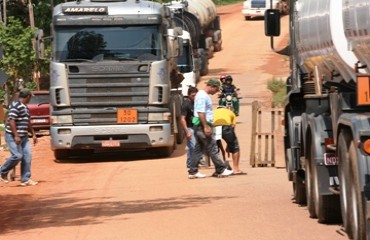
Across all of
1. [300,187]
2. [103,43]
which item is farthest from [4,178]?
[300,187]

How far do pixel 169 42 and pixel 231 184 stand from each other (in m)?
7.15

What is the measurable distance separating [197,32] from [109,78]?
23966 millimetres

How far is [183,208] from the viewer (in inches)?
686

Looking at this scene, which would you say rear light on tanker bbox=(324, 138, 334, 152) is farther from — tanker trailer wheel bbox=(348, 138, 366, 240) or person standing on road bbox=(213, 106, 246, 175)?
person standing on road bbox=(213, 106, 246, 175)

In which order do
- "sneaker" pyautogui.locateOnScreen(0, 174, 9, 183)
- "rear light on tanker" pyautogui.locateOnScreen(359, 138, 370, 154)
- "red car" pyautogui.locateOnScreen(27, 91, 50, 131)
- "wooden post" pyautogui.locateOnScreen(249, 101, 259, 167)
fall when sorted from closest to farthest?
"rear light on tanker" pyautogui.locateOnScreen(359, 138, 370, 154) → "sneaker" pyautogui.locateOnScreen(0, 174, 9, 183) → "wooden post" pyautogui.locateOnScreen(249, 101, 259, 167) → "red car" pyautogui.locateOnScreen(27, 91, 50, 131)

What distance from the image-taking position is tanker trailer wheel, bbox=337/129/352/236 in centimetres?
1248

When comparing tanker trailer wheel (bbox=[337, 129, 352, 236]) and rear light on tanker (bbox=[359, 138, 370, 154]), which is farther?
tanker trailer wheel (bbox=[337, 129, 352, 236])

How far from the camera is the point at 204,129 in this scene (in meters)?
21.9

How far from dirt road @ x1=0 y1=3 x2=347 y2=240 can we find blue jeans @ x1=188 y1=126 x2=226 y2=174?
0.99 feet

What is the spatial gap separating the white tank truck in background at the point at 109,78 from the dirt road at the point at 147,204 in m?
0.75

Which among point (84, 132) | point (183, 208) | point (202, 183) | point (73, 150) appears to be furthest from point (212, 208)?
point (73, 150)

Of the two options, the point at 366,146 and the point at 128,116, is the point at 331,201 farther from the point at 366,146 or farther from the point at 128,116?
the point at 128,116

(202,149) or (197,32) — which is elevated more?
(197,32)

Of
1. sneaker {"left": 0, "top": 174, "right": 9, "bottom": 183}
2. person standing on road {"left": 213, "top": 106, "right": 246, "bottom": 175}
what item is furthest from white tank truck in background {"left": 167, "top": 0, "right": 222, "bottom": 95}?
sneaker {"left": 0, "top": 174, "right": 9, "bottom": 183}
